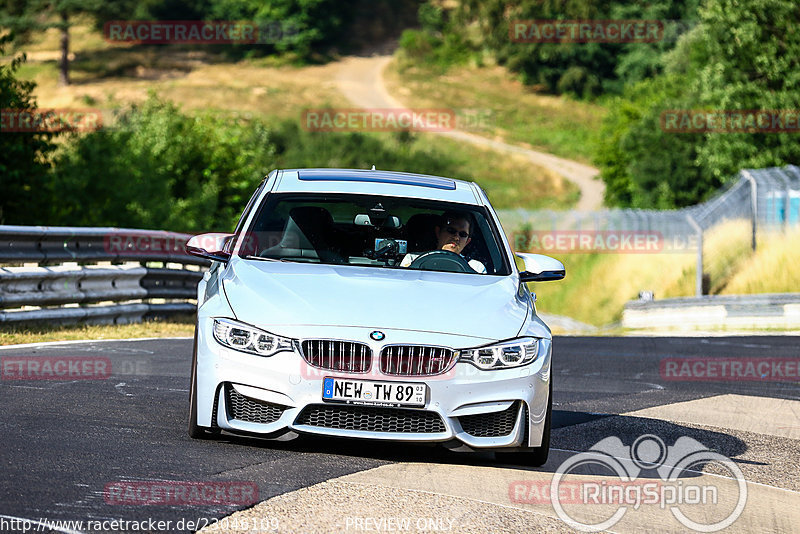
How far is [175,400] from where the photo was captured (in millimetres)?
8797

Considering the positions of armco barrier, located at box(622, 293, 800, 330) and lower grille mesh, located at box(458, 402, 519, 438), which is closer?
lower grille mesh, located at box(458, 402, 519, 438)

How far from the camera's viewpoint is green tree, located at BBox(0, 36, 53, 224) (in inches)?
1161

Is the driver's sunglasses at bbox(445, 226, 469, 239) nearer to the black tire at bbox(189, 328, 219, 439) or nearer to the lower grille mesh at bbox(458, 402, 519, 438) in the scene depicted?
the lower grille mesh at bbox(458, 402, 519, 438)

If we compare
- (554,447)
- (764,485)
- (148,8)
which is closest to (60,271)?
(554,447)

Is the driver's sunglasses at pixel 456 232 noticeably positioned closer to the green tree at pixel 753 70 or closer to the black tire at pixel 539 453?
the black tire at pixel 539 453

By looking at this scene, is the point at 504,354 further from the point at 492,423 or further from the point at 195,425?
the point at 195,425

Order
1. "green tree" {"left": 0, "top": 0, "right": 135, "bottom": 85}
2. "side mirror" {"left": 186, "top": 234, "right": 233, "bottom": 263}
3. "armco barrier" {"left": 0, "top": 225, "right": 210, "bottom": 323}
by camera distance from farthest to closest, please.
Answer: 1. "green tree" {"left": 0, "top": 0, "right": 135, "bottom": 85}
2. "armco barrier" {"left": 0, "top": 225, "right": 210, "bottom": 323}
3. "side mirror" {"left": 186, "top": 234, "right": 233, "bottom": 263}

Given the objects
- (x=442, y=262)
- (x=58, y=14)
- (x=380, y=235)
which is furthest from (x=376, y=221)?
(x=58, y=14)

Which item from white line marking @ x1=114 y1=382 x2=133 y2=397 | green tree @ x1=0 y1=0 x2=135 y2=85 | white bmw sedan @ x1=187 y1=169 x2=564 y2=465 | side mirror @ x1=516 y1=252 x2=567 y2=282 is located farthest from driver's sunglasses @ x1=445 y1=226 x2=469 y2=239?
green tree @ x1=0 y1=0 x2=135 y2=85

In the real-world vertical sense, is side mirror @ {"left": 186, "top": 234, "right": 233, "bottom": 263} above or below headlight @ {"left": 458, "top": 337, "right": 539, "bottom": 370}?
above

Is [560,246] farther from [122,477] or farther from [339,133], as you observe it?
[339,133]

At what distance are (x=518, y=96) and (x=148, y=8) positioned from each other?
123 ft

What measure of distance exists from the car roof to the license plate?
1.97 metres

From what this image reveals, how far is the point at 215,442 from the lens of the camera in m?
7.02
